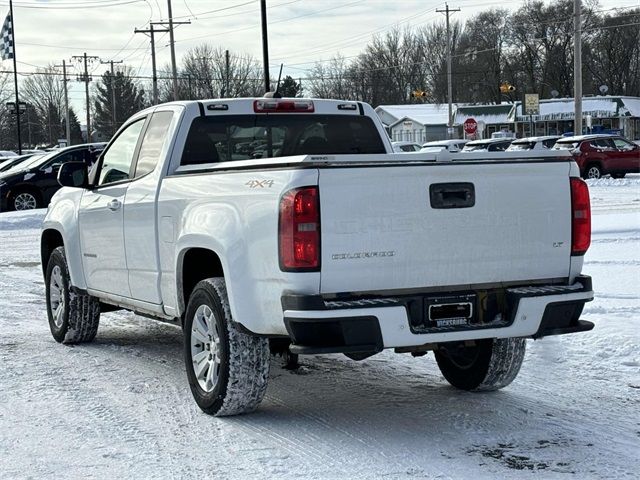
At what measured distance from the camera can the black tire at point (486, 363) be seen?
6199 mm

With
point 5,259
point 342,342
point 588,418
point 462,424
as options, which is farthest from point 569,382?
point 5,259

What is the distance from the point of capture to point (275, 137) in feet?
23.4

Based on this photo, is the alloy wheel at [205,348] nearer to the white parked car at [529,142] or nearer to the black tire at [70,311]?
the black tire at [70,311]

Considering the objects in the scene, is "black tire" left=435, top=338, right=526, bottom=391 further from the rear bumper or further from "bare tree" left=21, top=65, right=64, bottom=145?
"bare tree" left=21, top=65, right=64, bottom=145

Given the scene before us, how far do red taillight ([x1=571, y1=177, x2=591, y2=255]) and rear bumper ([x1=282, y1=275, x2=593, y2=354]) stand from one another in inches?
9.1

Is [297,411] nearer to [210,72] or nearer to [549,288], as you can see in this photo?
[549,288]

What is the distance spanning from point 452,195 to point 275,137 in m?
2.27

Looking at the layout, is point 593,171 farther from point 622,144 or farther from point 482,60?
point 482,60

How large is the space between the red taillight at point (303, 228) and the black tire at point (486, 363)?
1.54 m

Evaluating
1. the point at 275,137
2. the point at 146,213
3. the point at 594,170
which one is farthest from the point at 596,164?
the point at 146,213

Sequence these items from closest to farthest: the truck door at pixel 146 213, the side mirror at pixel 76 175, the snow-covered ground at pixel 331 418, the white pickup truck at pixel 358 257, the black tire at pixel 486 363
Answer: the snow-covered ground at pixel 331 418, the white pickup truck at pixel 358 257, the black tire at pixel 486 363, the truck door at pixel 146 213, the side mirror at pixel 76 175

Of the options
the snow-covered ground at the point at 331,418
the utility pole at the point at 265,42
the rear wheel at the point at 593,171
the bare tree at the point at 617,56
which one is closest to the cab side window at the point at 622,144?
the rear wheel at the point at 593,171

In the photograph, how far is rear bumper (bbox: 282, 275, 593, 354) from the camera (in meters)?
4.90

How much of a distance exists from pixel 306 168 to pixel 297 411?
183 cm
